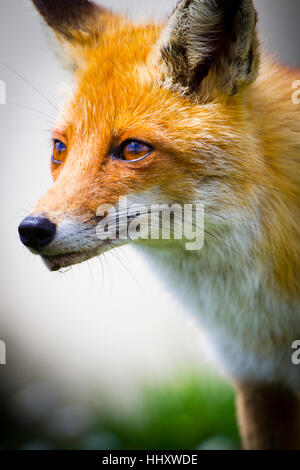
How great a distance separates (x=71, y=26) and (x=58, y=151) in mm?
692

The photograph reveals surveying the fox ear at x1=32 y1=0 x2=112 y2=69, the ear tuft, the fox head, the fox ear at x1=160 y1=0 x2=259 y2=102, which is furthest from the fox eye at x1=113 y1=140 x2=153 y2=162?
the ear tuft

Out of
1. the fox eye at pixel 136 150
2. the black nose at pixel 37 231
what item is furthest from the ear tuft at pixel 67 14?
the black nose at pixel 37 231

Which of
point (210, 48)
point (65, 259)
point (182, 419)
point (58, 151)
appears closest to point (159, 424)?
point (182, 419)

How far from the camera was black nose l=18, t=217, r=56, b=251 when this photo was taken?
167cm

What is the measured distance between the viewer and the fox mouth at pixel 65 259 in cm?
181

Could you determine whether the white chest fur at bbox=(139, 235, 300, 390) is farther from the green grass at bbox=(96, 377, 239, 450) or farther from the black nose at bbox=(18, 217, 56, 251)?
the green grass at bbox=(96, 377, 239, 450)

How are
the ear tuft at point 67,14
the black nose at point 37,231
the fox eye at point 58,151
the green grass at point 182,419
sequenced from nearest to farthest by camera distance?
the black nose at point 37,231, the fox eye at point 58,151, the ear tuft at point 67,14, the green grass at point 182,419

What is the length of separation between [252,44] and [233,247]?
80 cm

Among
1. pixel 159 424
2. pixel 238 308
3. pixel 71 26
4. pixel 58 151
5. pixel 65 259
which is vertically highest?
pixel 71 26

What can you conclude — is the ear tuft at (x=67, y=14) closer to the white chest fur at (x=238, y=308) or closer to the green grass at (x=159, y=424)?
the white chest fur at (x=238, y=308)

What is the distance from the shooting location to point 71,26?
2367 millimetres

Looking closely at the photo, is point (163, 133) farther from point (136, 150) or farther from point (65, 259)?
point (65, 259)
